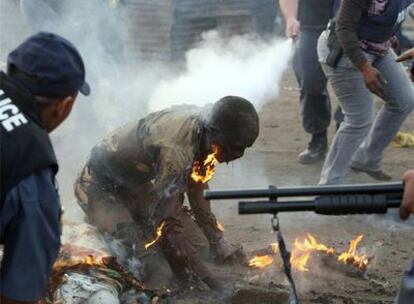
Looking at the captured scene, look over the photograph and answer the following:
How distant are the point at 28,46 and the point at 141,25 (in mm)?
8505

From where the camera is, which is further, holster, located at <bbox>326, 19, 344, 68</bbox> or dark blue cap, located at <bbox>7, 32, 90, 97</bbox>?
holster, located at <bbox>326, 19, 344, 68</bbox>

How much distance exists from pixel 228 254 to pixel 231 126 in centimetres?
100

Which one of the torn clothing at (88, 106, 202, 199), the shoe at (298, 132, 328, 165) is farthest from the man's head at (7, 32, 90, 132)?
the shoe at (298, 132, 328, 165)

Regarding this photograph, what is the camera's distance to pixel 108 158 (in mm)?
4875

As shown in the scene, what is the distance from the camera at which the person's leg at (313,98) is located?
6.70 meters

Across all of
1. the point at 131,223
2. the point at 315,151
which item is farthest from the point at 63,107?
the point at 315,151

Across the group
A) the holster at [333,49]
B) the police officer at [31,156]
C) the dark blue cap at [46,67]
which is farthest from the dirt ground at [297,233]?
the dark blue cap at [46,67]

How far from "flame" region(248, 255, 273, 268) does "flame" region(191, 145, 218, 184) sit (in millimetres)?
641

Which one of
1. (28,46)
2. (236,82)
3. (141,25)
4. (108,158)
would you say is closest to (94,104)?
(236,82)

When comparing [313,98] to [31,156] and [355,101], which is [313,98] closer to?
[355,101]

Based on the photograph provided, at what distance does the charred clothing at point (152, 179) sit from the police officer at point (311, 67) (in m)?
2.29

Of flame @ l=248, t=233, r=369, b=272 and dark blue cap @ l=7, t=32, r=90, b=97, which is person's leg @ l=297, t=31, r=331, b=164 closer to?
flame @ l=248, t=233, r=369, b=272

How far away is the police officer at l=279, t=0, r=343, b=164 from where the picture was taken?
662 cm

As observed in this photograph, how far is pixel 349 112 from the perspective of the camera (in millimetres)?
5574
